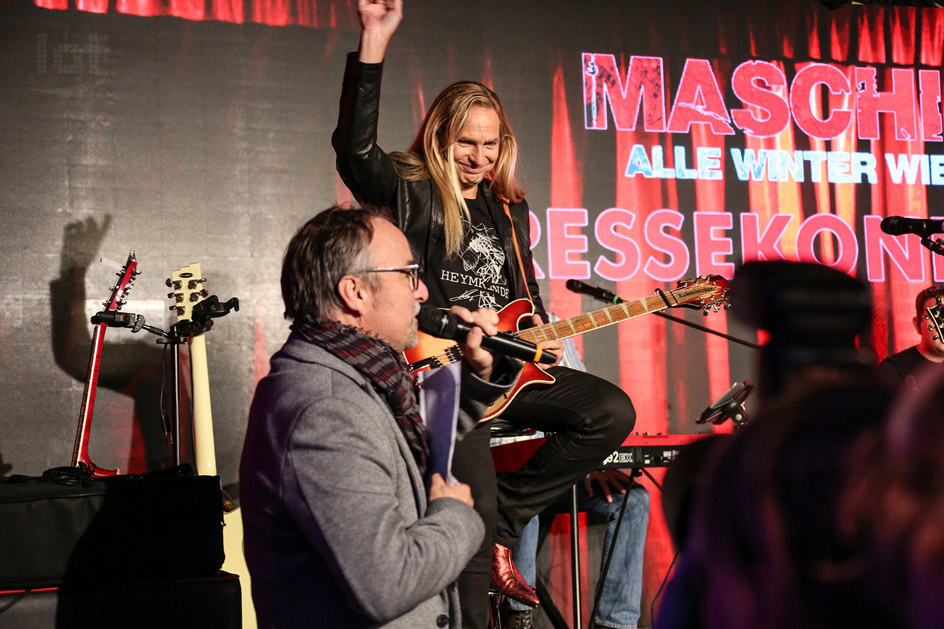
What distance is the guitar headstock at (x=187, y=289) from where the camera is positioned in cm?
473

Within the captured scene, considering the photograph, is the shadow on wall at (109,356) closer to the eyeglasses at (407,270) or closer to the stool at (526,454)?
the stool at (526,454)

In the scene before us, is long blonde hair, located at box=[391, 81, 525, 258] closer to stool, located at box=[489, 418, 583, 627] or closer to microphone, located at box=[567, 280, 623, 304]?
stool, located at box=[489, 418, 583, 627]

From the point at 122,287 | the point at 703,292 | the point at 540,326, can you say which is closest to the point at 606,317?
the point at 540,326

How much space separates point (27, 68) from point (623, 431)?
143 inches

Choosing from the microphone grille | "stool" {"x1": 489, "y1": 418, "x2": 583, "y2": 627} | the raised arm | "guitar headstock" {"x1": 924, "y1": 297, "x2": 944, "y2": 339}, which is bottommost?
"stool" {"x1": 489, "y1": 418, "x2": 583, "y2": 627}

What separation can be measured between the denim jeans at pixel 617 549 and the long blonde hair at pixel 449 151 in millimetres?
1629

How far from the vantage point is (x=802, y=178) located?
5.88 meters

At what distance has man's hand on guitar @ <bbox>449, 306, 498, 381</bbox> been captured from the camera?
7.22 ft

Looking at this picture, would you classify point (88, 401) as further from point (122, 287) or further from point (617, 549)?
point (617, 549)

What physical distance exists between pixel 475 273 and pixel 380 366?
4.71 ft

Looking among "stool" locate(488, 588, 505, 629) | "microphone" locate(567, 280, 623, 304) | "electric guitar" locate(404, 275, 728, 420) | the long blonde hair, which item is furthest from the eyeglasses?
"microphone" locate(567, 280, 623, 304)

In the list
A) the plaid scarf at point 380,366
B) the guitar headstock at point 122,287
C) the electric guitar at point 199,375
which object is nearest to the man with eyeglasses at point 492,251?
the plaid scarf at point 380,366

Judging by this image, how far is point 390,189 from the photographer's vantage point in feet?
10.8

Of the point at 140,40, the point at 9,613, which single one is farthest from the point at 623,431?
the point at 140,40
